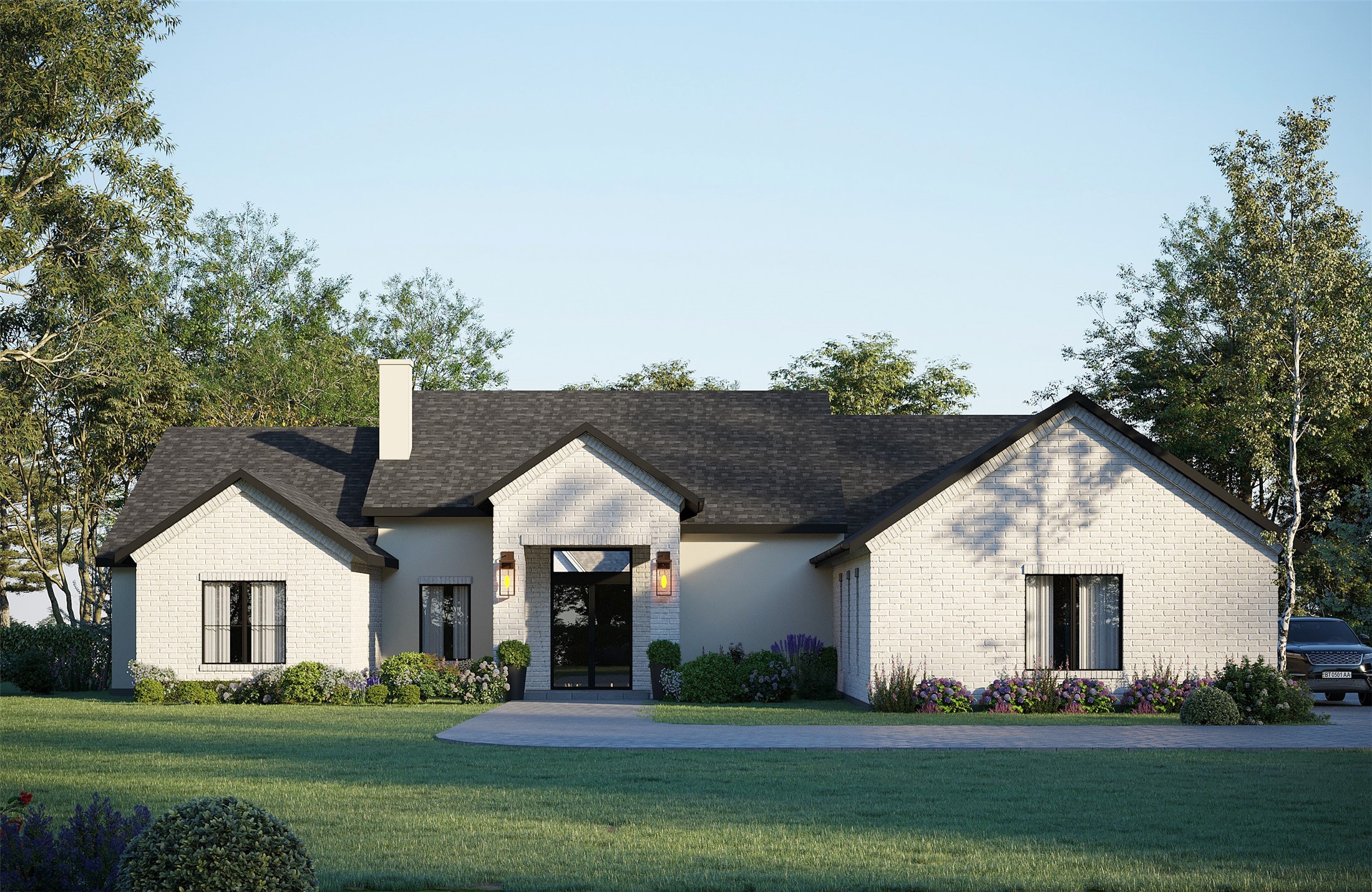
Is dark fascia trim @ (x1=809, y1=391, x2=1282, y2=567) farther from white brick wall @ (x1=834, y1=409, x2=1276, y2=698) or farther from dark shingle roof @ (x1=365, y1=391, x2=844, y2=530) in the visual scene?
dark shingle roof @ (x1=365, y1=391, x2=844, y2=530)

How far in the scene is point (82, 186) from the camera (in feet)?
111

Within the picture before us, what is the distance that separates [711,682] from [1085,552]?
729cm

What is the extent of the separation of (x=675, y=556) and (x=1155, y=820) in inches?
622

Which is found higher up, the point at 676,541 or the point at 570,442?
the point at 570,442

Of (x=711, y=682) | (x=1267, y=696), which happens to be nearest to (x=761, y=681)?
(x=711, y=682)

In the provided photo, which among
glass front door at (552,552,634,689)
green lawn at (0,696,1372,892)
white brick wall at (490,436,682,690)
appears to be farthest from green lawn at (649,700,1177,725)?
green lawn at (0,696,1372,892)

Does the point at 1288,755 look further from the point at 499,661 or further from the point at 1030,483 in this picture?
the point at 499,661

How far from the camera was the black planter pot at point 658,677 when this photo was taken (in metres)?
25.6

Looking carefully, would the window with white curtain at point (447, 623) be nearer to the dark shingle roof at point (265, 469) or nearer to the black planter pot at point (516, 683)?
the dark shingle roof at point (265, 469)

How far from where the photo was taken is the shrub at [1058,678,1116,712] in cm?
2238

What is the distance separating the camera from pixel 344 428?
106 ft

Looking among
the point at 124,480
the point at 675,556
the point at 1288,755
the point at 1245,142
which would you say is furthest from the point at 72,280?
the point at 1288,755

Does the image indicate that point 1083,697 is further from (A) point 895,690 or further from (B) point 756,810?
(B) point 756,810

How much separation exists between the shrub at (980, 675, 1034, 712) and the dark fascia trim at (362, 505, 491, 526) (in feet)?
36.9
